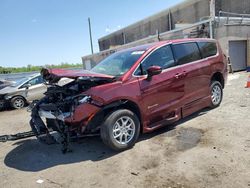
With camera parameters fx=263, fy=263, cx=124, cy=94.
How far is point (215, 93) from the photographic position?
23.4 feet

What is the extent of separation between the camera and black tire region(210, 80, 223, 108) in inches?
273

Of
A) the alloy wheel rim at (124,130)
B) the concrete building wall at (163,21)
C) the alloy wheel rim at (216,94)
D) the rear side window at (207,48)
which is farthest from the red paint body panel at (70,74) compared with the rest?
the concrete building wall at (163,21)

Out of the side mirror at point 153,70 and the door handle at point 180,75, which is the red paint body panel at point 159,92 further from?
the side mirror at point 153,70

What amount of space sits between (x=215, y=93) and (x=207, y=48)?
1235 millimetres

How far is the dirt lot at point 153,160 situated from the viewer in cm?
371

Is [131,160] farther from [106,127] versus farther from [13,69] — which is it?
[13,69]

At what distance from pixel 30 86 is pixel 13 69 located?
33890mm

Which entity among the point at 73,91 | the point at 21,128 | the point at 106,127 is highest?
the point at 73,91

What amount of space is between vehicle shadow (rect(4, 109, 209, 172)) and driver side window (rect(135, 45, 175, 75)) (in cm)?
141

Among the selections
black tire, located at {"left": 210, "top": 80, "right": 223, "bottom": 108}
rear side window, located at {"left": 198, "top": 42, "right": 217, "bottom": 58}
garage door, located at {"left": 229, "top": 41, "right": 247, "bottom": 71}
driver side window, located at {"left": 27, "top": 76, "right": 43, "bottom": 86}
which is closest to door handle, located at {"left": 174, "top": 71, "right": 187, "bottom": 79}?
rear side window, located at {"left": 198, "top": 42, "right": 217, "bottom": 58}

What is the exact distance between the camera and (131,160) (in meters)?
4.45

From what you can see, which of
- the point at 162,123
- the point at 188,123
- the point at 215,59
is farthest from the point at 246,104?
the point at 162,123

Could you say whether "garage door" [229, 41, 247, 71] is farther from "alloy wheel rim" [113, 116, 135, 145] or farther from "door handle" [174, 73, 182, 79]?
"alloy wheel rim" [113, 116, 135, 145]

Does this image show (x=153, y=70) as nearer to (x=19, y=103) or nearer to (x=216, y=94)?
(x=216, y=94)
